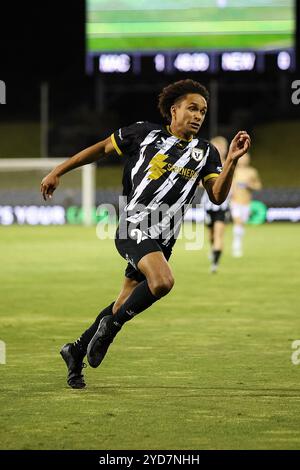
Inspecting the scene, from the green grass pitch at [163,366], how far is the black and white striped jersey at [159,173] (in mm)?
1162

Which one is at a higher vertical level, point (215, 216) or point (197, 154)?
point (197, 154)

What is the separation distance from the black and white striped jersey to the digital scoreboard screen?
2467cm

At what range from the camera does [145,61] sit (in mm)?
33250

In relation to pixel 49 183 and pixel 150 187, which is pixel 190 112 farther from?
pixel 49 183

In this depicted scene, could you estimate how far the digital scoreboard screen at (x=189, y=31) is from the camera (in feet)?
105

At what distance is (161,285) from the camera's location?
7441 mm

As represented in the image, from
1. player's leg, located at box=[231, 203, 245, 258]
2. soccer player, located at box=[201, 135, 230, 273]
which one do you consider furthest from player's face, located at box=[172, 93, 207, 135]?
player's leg, located at box=[231, 203, 245, 258]

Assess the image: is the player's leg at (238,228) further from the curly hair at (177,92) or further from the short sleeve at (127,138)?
the short sleeve at (127,138)

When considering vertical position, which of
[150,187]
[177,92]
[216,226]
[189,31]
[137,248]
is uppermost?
[177,92]

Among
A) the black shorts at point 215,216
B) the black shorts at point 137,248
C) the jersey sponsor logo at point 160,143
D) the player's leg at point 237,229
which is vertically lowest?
the player's leg at point 237,229

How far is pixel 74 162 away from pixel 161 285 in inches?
40.0

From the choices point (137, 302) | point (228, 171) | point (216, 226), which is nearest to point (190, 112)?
point (228, 171)
